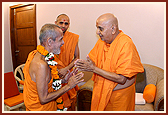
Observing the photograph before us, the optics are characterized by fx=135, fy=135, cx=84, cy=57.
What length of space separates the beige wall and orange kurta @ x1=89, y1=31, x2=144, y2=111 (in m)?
1.76

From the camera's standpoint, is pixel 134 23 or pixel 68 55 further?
pixel 134 23

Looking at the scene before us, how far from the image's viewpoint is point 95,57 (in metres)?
1.90

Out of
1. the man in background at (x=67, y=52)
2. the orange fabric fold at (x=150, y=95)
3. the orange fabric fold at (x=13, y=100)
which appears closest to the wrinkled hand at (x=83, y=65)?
the man in background at (x=67, y=52)

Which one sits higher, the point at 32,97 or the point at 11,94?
the point at 32,97

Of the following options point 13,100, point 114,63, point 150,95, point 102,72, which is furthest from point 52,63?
point 150,95

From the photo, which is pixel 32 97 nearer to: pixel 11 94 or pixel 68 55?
pixel 68 55

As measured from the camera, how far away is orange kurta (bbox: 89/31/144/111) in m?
1.54

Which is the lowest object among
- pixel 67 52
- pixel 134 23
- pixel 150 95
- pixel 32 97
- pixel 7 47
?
pixel 150 95

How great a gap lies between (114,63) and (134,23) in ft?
6.70

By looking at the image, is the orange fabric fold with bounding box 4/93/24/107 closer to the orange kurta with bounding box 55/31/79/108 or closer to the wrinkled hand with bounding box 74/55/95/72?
the orange kurta with bounding box 55/31/79/108

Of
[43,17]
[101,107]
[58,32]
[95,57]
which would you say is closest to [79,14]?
[43,17]

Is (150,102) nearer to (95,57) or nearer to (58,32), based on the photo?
(95,57)

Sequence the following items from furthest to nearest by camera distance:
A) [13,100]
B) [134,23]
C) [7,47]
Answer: [7,47]
[134,23]
[13,100]

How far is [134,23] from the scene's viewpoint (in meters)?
3.24
